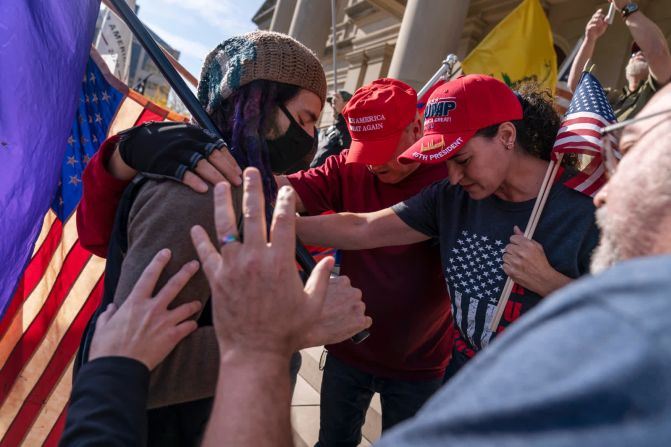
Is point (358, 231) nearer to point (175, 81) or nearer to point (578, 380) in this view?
point (175, 81)

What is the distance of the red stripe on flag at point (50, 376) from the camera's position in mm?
1967

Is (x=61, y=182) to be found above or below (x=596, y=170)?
below

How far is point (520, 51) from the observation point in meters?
4.67

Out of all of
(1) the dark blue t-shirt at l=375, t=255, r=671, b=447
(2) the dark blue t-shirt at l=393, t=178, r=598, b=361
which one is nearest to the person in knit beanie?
(1) the dark blue t-shirt at l=375, t=255, r=671, b=447

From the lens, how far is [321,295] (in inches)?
35.1

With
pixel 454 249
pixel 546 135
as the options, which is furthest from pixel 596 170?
pixel 454 249

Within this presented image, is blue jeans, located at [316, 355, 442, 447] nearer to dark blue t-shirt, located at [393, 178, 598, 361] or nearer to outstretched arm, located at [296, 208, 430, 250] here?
dark blue t-shirt, located at [393, 178, 598, 361]

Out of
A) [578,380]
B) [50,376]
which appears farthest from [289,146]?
[50,376]

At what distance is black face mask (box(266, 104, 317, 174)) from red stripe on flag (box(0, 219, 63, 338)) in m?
1.33

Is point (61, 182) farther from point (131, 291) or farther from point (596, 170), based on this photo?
point (596, 170)

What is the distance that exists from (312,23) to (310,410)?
9.11 meters

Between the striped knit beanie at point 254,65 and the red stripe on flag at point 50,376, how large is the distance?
1302mm

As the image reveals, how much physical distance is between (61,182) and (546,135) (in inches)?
87.5

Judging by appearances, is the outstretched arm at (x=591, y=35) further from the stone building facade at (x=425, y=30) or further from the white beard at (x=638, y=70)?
the stone building facade at (x=425, y=30)
